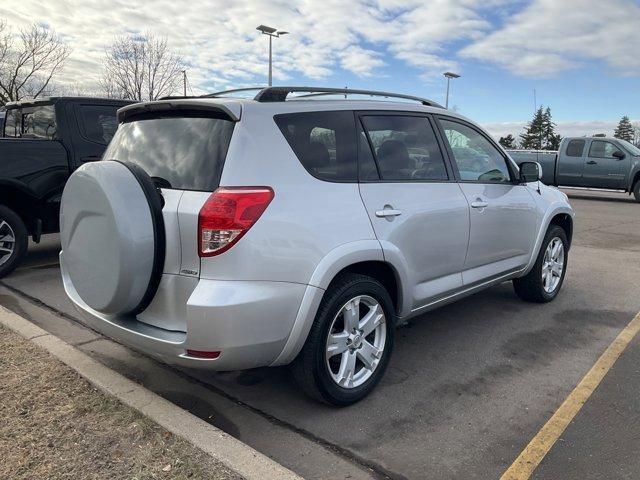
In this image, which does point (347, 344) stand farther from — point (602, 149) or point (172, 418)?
point (602, 149)

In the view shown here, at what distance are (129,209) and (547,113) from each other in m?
89.2

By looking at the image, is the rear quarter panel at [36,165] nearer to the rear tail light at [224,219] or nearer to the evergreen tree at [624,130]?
the rear tail light at [224,219]

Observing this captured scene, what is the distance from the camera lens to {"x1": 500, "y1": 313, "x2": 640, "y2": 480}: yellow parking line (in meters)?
2.60

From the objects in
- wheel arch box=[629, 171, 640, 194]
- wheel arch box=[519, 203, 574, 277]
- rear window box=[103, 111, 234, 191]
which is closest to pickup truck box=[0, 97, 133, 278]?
rear window box=[103, 111, 234, 191]

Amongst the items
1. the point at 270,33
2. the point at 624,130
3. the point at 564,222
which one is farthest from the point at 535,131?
the point at 564,222

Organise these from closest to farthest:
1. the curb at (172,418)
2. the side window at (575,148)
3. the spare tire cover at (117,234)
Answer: the curb at (172,418) < the spare tire cover at (117,234) < the side window at (575,148)

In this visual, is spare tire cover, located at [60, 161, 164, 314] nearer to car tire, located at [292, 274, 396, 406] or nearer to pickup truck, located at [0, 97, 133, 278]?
car tire, located at [292, 274, 396, 406]

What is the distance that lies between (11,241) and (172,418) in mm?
3966

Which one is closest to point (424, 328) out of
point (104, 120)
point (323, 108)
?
point (323, 108)

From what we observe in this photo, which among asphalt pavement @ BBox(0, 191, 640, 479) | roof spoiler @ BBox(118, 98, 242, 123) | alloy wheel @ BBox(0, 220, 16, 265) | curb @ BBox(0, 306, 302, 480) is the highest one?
roof spoiler @ BBox(118, 98, 242, 123)

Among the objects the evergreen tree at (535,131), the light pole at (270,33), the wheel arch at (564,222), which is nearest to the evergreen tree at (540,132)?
the evergreen tree at (535,131)

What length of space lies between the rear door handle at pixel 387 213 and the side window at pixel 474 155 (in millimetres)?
965

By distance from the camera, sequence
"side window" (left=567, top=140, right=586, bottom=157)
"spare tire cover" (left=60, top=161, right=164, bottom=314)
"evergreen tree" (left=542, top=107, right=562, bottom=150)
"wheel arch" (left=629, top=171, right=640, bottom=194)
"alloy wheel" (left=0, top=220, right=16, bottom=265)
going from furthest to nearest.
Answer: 1. "evergreen tree" (left=542, top=107, right=562, bottom=150)
2. "side window" (left=567, top=140, right=586, bottom=157)
3. "wheel arch" (left=629, top=171, right=640, bottom=194)
4. "alloy wheel" (left=0, top=220, right=16, bottom=265)
5. "spare tire cover" (left=60, top=161, right=164, bottom=314)

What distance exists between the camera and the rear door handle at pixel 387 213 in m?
3.16
